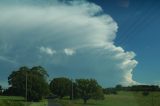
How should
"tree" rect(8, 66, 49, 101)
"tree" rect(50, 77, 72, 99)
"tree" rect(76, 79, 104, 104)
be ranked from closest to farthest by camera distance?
"tree" rect(76, 79, 104, 104) → "tree" rect(8, 66, 49, 101) → "tree" rect(50, 77, 72, 99)

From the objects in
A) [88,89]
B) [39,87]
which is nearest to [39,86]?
[39,87]

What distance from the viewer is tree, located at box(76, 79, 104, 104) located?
97262 millimetres

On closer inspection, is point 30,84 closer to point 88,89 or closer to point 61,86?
point 88,89

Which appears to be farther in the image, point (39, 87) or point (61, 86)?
point (61, 86)

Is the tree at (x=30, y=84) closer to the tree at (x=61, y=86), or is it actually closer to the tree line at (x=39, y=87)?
the tree line at (x=39, y=87)

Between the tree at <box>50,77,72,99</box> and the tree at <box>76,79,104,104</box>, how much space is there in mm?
34059

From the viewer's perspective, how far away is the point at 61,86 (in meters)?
143

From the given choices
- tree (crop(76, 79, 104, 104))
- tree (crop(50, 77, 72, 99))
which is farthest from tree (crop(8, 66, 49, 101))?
tree (crop(50, 77, 72, 99))

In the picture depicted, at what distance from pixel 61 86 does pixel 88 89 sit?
4347 centimetres

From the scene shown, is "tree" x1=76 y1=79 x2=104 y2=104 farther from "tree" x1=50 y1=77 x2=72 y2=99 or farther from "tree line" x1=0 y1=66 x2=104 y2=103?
"tree" x1=50 y1=77 x2=72 y2=99

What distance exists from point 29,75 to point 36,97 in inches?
272

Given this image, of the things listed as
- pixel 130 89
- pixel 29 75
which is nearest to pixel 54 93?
pixel 29 75

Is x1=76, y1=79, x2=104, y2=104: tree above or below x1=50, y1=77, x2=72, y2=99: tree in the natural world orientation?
below

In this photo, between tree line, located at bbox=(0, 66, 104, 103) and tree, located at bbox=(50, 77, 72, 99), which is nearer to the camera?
tree line, located at bbox=(0, 66, 104, 103)
